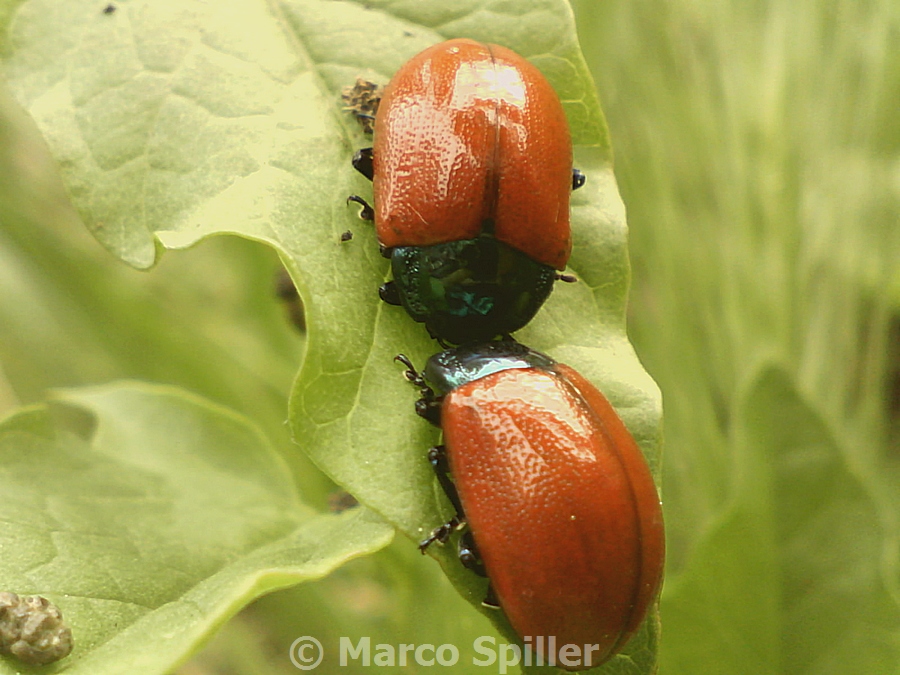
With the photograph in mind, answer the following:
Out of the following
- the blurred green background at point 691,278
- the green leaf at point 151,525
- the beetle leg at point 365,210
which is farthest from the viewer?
the blurred green background at point 691,278

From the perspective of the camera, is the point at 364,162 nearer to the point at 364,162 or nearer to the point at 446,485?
the point at 364,162

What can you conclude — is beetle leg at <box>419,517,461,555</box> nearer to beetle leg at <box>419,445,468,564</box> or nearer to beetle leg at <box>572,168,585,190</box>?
beetle leg at <box>419,445,468,564</box>

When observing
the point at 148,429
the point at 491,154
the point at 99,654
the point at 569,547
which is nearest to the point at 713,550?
the point at 569,547

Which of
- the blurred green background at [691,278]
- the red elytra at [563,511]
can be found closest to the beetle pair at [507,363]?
the red elytra at [563,511]

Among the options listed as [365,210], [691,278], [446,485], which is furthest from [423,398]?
[691,278]

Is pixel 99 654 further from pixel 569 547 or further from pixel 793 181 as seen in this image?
pixel 793 181

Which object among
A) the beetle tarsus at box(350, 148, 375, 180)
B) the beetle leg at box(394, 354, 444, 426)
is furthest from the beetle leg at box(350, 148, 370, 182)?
the beetle leg at box(394, 354, 444, 426)

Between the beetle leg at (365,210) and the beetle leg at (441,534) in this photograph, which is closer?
the beetle leg at (441,534)

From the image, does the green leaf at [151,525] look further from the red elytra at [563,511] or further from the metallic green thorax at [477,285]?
the metallic green thorax at [477,285]
